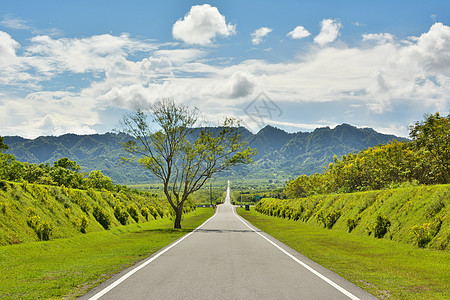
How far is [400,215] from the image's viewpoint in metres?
19.4

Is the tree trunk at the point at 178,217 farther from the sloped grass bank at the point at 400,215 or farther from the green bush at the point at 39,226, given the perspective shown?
the green bush at the point at 39,226

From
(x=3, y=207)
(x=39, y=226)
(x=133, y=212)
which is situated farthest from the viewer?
(x=133, y=212)

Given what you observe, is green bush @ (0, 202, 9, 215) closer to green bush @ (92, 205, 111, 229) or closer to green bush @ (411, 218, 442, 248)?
green bush @ (92, 205, 111, 229)

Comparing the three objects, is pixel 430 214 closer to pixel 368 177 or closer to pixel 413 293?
pixel 413 293

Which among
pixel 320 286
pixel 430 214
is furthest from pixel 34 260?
pixel 430 214

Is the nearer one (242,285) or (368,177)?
(242,285)

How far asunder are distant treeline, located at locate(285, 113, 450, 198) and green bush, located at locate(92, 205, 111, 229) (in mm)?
23508

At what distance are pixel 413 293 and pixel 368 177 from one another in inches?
2229

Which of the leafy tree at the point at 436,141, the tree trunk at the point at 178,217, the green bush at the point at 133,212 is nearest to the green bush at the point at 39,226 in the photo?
the tree trunk at the point at 178,217

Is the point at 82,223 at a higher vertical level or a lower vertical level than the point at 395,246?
lower

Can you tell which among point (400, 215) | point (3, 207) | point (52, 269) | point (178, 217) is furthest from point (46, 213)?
point (400, 215)

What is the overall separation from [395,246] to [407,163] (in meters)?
34.3

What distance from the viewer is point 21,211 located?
18078 mm

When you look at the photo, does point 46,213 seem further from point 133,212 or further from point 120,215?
point 133,212
